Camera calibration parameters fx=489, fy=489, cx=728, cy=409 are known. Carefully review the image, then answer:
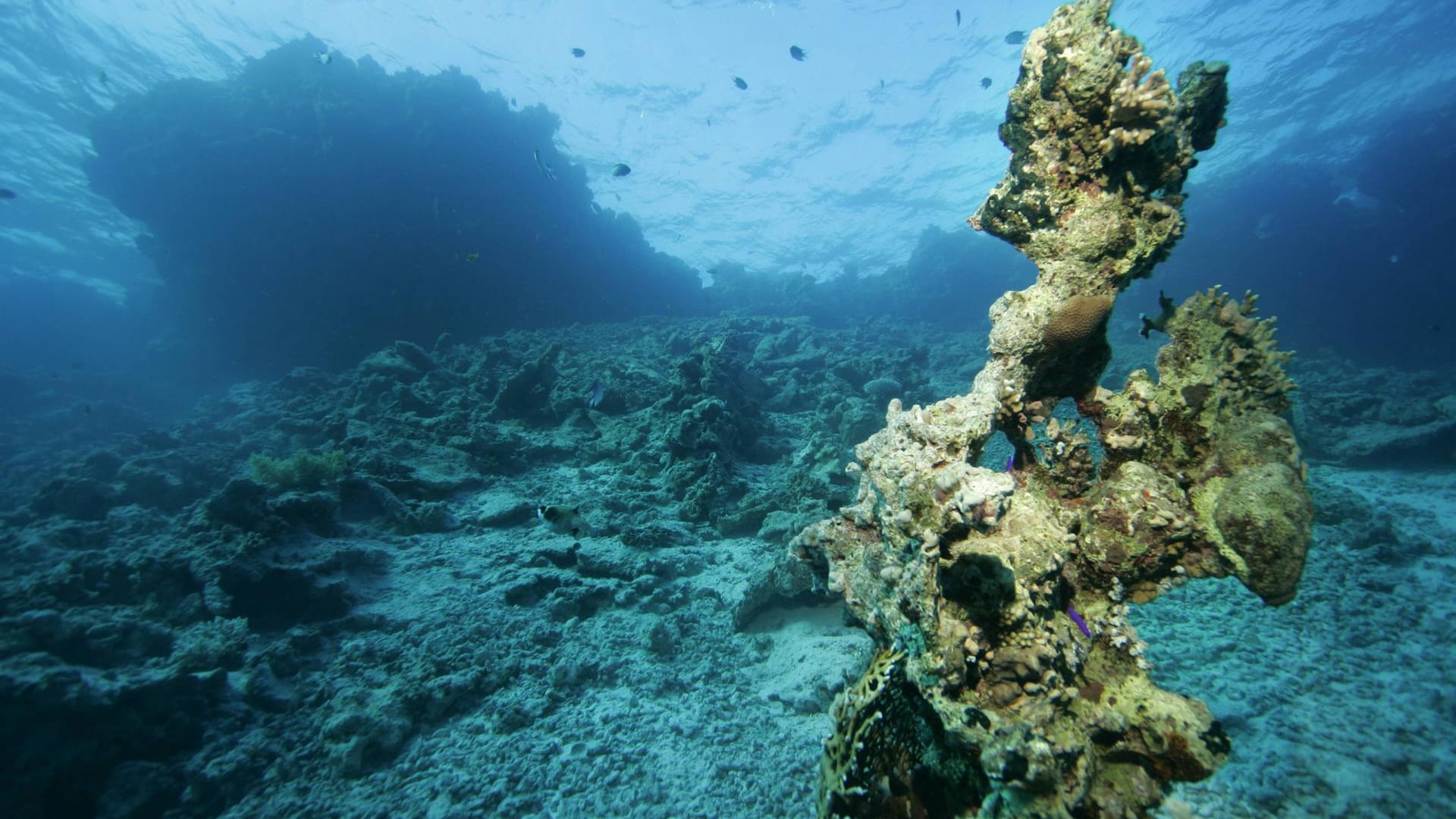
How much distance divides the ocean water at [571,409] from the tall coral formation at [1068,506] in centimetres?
11

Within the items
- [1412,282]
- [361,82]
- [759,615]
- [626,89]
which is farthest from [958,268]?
[361,82]

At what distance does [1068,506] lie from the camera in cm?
339

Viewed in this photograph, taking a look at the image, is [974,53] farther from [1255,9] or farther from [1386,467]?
[1386,467]

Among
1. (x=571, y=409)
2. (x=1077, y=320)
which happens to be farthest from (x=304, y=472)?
(x=1077, y=320)

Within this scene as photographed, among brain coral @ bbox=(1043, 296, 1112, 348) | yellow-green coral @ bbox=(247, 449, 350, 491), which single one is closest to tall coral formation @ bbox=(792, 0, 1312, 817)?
brain coral @ bbox=(1043, 296, 1112, 348)

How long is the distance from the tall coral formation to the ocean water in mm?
107

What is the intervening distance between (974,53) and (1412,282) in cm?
1947

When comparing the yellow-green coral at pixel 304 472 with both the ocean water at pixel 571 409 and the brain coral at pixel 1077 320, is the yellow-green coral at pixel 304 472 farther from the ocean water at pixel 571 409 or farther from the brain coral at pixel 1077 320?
the brain coral at pixel 1077 320

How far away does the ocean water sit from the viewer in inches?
155

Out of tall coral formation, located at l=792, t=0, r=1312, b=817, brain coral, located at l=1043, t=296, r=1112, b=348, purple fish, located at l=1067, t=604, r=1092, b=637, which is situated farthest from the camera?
brain coral, located at l=1043, t=296, r=1112, b=348

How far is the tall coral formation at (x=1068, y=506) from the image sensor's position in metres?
2.39

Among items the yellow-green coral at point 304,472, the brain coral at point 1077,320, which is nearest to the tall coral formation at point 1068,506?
the brain coral at point 1077,320

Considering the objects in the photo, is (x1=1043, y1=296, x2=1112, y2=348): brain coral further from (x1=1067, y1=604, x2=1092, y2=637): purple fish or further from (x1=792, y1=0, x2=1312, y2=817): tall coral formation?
(x1=1067, y1=604, x2=1092, y2=637): purple fish

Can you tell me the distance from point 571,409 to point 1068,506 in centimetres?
989
